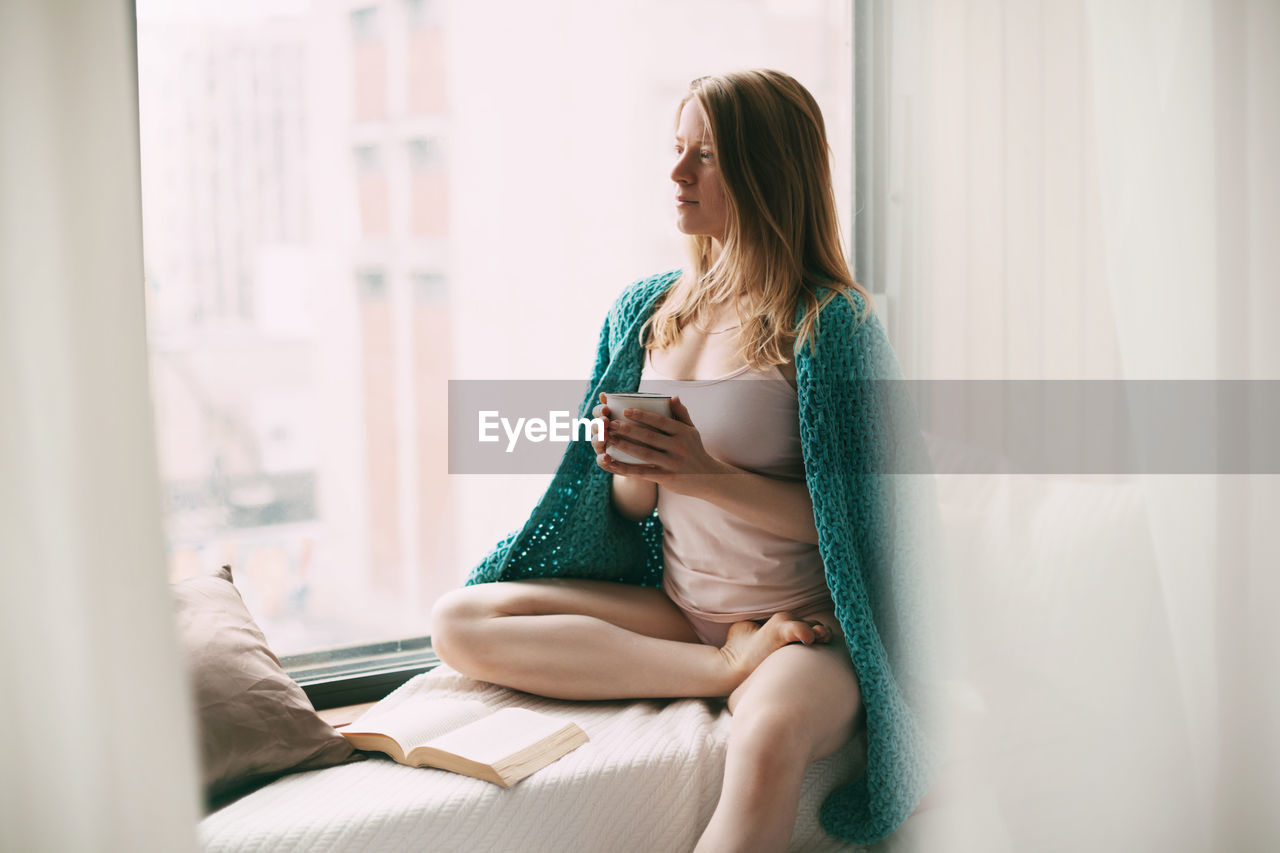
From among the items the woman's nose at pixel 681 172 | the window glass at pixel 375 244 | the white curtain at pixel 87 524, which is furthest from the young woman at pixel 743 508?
the white curtain at pixel 87 524

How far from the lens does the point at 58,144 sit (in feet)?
2.65

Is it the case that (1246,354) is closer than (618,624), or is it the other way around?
(1246,354)

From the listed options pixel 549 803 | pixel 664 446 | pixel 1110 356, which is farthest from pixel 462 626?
pixel 1110 356

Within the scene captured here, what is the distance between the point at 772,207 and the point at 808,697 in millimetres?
760

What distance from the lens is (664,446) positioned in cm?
130

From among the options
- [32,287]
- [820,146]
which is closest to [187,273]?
[32,287]

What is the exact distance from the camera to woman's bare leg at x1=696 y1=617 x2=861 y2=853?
113cm

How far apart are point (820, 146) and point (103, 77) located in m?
1.04

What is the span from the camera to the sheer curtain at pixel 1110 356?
0.76 meters

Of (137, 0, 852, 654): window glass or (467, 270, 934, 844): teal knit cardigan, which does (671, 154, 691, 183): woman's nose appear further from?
(137, 0, 852, 654): window glass

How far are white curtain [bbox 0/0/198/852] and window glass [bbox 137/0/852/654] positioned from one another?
72 cm

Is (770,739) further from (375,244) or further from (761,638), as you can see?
(375,244)

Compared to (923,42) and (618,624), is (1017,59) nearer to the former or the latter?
(923,42)

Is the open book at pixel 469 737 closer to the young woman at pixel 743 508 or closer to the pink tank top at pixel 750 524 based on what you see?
the young woman at pixel 743 508
